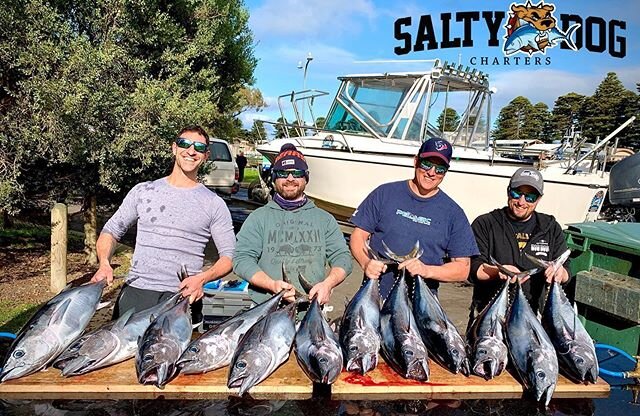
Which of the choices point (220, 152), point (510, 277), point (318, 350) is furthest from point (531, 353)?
point (220, 152)

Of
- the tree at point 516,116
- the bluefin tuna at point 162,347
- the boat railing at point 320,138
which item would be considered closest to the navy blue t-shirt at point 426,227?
the bluefin tuna at point 162,347

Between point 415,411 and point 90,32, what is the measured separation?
621cm

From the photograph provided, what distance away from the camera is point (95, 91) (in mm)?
5887

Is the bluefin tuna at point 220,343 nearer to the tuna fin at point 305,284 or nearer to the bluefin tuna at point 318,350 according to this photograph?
the tuna fin at point 305,284

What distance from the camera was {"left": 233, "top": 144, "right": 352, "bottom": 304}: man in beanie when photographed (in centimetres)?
279

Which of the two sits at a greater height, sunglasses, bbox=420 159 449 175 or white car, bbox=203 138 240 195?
white car, bbox=203 138 240 195

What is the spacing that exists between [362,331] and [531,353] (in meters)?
0.81

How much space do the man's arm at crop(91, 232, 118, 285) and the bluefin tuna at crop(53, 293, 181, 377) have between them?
12.5 inches

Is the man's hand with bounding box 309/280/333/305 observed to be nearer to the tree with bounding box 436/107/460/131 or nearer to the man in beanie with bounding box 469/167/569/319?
the man in beanie with bounding box 469/167/569/319

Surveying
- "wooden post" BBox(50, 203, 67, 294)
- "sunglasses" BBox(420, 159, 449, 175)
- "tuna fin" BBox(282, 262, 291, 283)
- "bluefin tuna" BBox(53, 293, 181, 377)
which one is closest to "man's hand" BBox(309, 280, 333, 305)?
"tuna fin" BBox(282, 262, 291, 283)

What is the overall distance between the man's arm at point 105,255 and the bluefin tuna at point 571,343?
92.9 inches

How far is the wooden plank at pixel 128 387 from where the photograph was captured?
2328mm

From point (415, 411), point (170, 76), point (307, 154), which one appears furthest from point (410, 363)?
point (307, 154)

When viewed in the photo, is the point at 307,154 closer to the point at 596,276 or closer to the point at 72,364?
the point at 596,276
